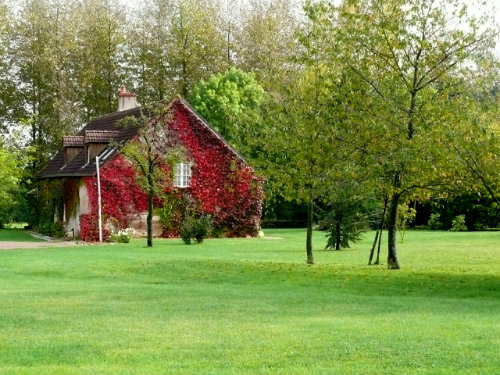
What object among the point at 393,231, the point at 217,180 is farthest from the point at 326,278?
the point at 217,180

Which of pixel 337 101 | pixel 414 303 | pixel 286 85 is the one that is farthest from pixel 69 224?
pixel 414 303

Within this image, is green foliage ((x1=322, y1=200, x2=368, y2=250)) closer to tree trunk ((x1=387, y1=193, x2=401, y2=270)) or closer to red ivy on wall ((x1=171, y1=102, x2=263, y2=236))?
tree trunk ((x1=387, y1=193, x2=401, y2=270))

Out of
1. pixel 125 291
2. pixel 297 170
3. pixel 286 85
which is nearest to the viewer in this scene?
pixel 125 291

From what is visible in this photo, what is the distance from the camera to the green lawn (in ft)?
31.3

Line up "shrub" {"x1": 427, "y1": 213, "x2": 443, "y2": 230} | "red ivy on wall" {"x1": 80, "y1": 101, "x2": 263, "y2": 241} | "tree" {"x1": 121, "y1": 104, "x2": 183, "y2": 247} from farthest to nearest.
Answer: "shrub" {"x1": 427, "y1": 213, "x2": 443, "y2": 230}, "red ivy on wall" {"x1": 80, "y1": 101, "x2": 263, "y2": 241}, "tree" {"x1": 121, "y1": 104, "x2": 183, "y2": 247}

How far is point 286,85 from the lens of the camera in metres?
27.9

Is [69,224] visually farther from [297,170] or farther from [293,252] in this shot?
[297,170]

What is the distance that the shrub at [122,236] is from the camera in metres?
39.7

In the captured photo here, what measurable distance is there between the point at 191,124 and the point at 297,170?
19341mm

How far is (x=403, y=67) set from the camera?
79.3 ft

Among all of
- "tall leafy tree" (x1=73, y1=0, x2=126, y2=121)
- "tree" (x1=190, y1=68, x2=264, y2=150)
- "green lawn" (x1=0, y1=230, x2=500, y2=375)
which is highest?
"tall leafy tree" (x1=73, y1=0, x2=126, y2=121)

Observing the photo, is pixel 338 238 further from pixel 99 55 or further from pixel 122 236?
pixel 99 55

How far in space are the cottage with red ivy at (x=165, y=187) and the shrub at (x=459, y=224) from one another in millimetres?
13500

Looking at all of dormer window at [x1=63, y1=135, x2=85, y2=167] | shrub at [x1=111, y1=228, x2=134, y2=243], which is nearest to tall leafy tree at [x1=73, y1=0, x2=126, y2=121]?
dormer window at [x1=63, y1=135, x2=85, y2=167]
